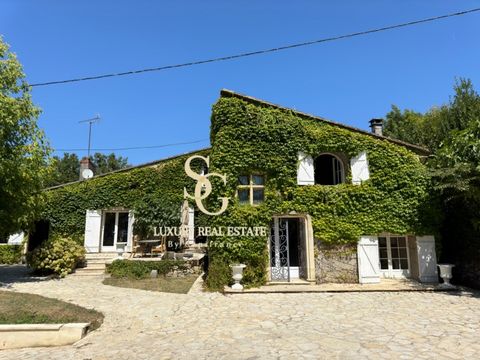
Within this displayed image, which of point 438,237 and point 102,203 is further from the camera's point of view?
point 102,203

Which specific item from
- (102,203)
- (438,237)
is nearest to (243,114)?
(438,237)

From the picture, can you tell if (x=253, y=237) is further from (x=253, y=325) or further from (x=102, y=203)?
(x=102, y=203)

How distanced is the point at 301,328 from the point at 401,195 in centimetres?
654

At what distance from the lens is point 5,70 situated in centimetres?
1028

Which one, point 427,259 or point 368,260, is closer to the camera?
point 368,260

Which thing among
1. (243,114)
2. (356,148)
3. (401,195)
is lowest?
(401,195)

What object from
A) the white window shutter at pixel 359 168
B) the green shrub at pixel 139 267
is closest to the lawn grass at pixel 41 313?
the green shrub at pixel 139 267

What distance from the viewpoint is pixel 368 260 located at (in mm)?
10461

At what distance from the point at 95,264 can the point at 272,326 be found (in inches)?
360

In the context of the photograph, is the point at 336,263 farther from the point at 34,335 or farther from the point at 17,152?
the point at 17,152

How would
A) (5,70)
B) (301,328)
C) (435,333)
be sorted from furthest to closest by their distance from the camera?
1. (5,70)
2. (301,328)
3. (435,333)

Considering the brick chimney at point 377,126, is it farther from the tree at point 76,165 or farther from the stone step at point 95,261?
the tree at point 76,165

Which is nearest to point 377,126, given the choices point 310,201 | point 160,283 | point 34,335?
point 310,201

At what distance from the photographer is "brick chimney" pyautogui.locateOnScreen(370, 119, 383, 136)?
44.2 ft
